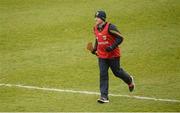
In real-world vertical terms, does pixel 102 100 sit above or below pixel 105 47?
below

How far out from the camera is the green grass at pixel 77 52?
12.8 meters

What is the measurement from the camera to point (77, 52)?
57.3 ft

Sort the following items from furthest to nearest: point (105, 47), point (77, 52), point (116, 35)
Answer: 1. point (77, 52)
2. point (105, 47)
3. point (116, 35)

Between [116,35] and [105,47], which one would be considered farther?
[105,47]

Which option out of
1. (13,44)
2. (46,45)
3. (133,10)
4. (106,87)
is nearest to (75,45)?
(46,45)

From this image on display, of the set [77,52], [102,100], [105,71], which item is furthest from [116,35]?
[77,52]

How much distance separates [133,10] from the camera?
21.9 meters

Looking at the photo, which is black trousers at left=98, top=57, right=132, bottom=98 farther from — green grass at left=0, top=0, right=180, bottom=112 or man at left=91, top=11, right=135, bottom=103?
green grass at left=0, top=0, right=180, bottom=112

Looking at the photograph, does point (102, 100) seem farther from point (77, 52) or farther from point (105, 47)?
point (77, 52)

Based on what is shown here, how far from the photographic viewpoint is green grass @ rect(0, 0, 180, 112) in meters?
12.8

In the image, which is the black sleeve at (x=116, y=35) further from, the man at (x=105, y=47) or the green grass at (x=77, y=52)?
the green grass at (x=77, y=52)

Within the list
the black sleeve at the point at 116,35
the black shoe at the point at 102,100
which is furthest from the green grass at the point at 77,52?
the black sleeve at the point at 116,35

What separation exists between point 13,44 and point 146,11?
6134mm

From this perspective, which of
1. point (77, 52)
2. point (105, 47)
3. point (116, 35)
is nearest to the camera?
point (116, 35)
